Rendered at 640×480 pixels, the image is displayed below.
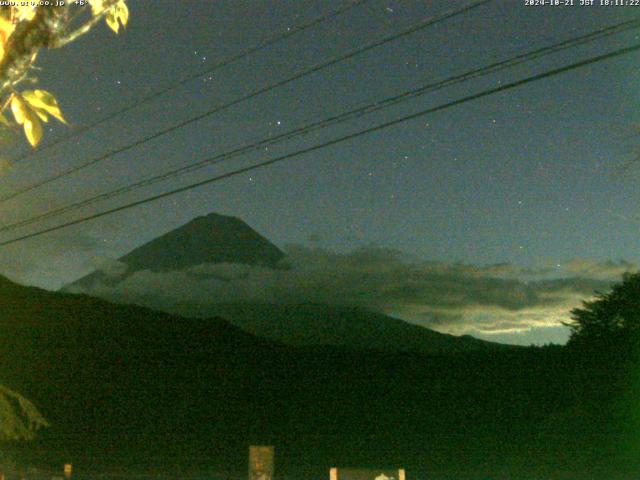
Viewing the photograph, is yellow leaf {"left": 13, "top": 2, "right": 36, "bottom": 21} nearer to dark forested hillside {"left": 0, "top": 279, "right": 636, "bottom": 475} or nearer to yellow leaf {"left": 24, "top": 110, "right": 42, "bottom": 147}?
yellow leaf {"left": 24, "top": 110, "right": 42, "bottom": 147}

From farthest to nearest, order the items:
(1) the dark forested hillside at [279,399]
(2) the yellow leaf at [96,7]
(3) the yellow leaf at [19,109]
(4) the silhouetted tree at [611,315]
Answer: (4) the silhouetted tree at [611,315], (1) the dark forested hillside at [279,399], (2) the yellow leaf at [96,7], (3) the yellow leaf at [19,109]

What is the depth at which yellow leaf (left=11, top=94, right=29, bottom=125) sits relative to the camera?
2.89 metres

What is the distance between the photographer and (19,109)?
2896mm

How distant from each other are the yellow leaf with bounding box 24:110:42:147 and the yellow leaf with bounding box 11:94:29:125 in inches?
0.4

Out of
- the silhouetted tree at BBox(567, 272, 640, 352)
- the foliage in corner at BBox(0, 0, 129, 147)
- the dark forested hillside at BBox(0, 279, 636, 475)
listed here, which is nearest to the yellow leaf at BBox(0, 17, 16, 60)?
the foliage in corner at BBox(0, 0, 129, 147)

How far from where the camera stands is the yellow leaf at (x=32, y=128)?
2.89 meters

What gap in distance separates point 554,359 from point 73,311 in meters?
Answer: 27.1

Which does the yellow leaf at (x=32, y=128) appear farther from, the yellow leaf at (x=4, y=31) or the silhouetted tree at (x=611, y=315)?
the silhouetted tree at (x=611, y=315)

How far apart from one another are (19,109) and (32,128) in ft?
0.27

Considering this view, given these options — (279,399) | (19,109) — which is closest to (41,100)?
(19,109)

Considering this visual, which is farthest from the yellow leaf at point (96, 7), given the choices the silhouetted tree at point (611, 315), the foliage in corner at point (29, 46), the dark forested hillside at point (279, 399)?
the silhouetted tree at point (611, 315)

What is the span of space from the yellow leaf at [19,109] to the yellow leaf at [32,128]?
0.01 meters

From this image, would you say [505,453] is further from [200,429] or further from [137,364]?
[137,364]

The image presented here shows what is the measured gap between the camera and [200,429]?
3225cm
